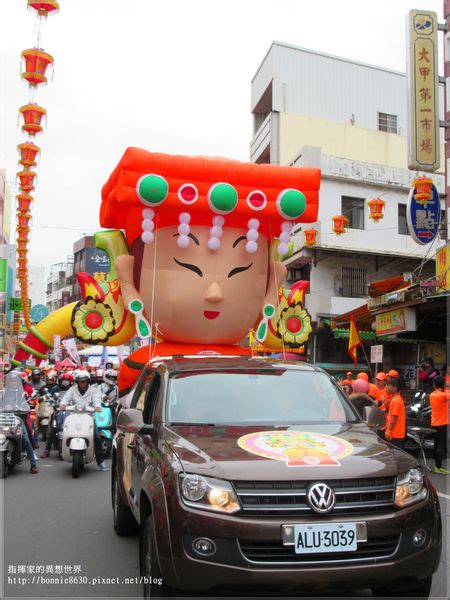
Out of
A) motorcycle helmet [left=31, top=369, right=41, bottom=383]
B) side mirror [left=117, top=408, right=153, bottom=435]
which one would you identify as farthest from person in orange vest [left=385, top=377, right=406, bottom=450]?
motorcycle helmet [left=31, top=369, right=41, bottom=383]

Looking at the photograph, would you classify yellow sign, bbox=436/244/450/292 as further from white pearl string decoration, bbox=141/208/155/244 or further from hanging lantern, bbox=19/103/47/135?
hanging lantern, bbox=19/103/47/135

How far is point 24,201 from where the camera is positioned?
58.4 feet

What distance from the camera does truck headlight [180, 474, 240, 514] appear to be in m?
3.61

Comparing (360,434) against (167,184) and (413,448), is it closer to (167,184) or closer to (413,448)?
(167,184)

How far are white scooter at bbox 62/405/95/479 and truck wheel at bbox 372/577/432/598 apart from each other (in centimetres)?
649

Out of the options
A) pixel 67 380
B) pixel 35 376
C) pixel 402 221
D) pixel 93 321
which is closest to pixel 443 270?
pixel 93 321

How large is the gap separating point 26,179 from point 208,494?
14831 millimetres

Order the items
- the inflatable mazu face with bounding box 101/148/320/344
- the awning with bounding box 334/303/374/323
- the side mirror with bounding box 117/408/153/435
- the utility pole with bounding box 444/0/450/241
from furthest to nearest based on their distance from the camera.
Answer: the awning with bounding box 334/303/374/323 < the utility pole with bounding box 444/0/450/241 < the inflatable mazu face with bounding box 101/148/320/344 < the side mirror with bounding box 117/408/153/435

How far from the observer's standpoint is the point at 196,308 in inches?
380

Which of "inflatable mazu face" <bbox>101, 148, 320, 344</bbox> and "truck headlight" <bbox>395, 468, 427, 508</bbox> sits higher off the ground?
"inflatable mazu face" <bbox>101, 148, 320, 344</bbox>

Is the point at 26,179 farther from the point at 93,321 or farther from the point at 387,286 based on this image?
the point at 387,286

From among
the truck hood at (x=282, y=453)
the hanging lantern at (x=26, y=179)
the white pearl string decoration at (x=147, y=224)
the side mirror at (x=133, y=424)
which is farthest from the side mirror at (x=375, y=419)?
the hanging lantern at (x=26, y=179)

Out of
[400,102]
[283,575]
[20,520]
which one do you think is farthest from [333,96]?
[283,575]

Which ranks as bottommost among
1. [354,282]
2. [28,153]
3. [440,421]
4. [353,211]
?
[440,421]
